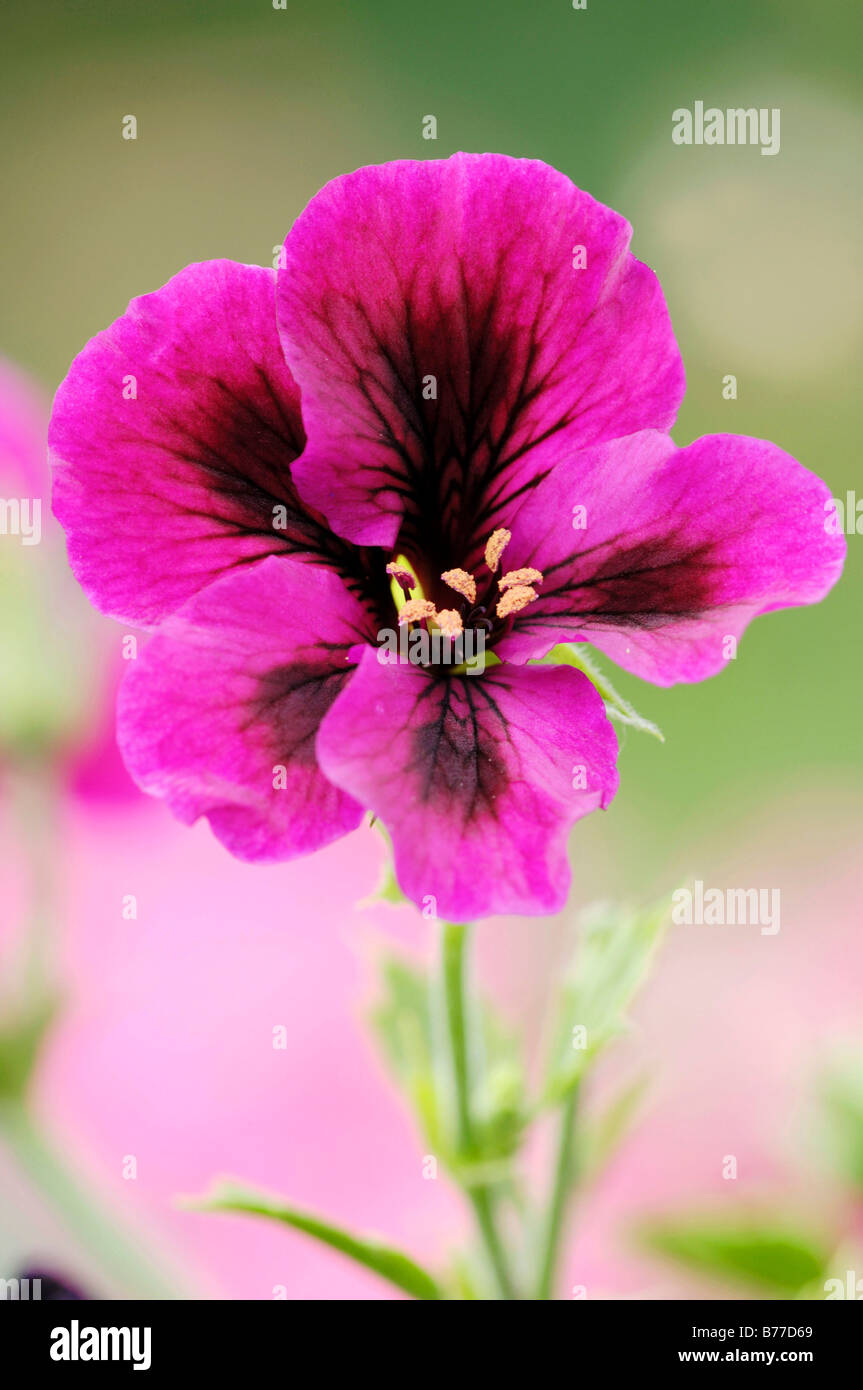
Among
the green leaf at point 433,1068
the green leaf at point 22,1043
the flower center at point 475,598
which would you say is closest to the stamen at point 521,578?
the flower center at point 475,598

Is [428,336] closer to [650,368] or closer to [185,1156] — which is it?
[650,368]

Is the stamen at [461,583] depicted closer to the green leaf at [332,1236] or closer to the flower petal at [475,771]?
the flower petal at [475,771]

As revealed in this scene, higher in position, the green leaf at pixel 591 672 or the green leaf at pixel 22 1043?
the green leaf at pixel 591 672

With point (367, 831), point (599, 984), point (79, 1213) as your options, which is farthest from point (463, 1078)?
point (367, 831)

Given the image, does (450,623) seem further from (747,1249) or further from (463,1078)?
(747,1249)

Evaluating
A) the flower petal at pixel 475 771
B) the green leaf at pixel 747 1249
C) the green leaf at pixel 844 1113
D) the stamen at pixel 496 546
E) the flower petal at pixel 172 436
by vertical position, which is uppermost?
the flower petal at pixel 172 436
